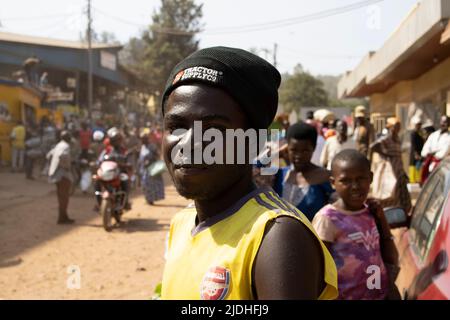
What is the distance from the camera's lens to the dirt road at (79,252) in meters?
5.49

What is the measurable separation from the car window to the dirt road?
2967 mm

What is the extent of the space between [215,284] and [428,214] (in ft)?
6.44

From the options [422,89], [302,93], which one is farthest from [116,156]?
[302,93]

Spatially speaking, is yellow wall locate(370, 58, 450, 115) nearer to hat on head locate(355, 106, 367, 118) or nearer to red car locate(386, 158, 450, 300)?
hat on head locate(355, 106, 367, 118)

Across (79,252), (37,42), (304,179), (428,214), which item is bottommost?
(79,252)

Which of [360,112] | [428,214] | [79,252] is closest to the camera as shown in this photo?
[428,214]

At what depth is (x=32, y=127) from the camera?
20453mm

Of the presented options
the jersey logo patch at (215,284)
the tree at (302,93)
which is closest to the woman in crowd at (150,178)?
the jersey logo patch at (215,284)

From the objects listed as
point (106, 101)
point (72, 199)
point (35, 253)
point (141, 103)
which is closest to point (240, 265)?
point (35, 253)

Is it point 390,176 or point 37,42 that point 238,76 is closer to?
point 390,176

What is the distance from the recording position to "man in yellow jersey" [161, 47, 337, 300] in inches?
46.2

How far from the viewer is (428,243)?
99.7 inches
